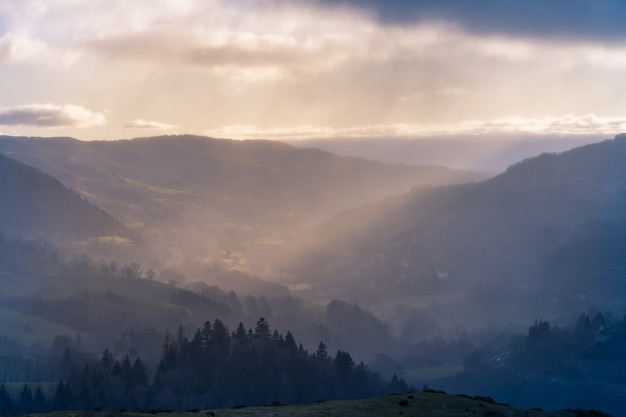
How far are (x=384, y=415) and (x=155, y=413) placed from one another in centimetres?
2579

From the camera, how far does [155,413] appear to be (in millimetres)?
98562

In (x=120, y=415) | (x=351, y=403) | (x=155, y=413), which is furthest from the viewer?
(x=351, y=403)

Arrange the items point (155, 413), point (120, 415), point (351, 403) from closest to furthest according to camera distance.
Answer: point (120, 415)
point (155, 413)
point (351, 403)

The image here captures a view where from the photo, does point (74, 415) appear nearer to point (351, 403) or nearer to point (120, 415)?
point (120, 415)

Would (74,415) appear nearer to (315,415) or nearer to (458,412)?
(315,415)

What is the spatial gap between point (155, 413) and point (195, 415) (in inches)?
212

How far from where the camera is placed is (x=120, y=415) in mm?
90750

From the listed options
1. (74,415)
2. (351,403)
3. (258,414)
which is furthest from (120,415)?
(351,403)

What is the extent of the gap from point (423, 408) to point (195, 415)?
87.4 feet

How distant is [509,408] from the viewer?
353 ft

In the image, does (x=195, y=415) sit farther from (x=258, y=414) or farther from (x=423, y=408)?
(x=423, y=408)

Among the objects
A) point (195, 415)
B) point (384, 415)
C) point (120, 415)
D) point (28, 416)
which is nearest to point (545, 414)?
point (384, 415)

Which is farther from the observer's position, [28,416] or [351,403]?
[351,403]

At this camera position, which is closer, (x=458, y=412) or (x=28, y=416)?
(x=28, y=416)
